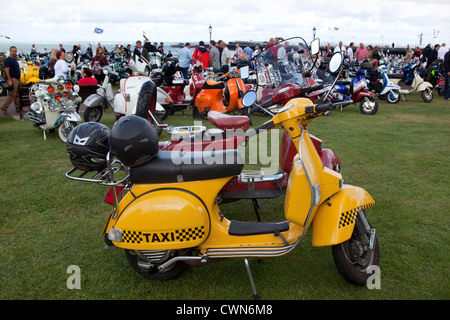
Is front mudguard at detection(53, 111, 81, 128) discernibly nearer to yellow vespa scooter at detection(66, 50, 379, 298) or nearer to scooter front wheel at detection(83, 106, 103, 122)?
scooter front wheel at detection(83, 106, 103, 122)

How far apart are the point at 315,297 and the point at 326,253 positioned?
556 millimetres

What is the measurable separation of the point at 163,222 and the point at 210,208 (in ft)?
1.09

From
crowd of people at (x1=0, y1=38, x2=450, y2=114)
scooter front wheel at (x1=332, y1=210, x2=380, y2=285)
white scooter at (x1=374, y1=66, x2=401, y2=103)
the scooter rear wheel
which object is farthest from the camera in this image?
the scooter rear wheel

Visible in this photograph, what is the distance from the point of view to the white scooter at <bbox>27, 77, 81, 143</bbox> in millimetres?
6605

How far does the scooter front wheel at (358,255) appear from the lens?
2.26 meters

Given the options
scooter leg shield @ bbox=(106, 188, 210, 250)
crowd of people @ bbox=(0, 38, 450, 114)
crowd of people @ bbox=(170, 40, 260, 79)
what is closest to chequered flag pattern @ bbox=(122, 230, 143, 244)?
scooter leg shield @ bbox=(106, 188, 210, 250)

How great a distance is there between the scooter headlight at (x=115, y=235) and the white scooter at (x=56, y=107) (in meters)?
5.03

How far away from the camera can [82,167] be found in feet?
7.48

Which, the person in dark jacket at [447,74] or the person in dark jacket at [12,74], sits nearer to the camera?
the person in dark jacket at [12,74]

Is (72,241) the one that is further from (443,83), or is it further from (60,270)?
(443,83)

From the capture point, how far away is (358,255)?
2.36 metres

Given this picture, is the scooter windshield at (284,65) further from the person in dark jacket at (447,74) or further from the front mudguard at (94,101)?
the person in dark jacket at (447,74)

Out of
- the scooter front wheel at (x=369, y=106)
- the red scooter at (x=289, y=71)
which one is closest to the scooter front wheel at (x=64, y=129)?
the red scooter at (x=289, y=71)
